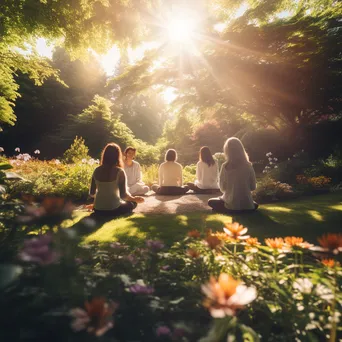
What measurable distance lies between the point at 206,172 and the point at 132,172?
2226mm

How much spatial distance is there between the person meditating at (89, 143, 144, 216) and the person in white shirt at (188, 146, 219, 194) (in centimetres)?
336

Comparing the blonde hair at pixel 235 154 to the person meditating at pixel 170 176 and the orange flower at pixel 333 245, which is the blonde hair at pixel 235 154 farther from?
the orange flower at pixel 333 245

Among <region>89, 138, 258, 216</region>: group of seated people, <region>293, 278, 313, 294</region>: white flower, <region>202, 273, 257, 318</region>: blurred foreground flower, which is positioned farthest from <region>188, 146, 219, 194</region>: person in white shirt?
<region>202, 273, 257, 318</region>: blurred foreground flower

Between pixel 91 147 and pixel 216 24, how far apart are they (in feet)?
38.6

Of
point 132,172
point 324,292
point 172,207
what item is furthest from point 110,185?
point 324,292

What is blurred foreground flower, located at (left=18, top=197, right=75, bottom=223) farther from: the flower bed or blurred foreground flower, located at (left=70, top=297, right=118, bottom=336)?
blurred foreground flower, located at (left=70, top=297, right=118, bottom=336)

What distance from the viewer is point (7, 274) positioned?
90cm

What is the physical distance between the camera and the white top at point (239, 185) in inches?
190

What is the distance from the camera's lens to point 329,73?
37.6ft

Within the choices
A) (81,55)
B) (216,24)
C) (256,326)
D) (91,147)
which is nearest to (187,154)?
(91,147)

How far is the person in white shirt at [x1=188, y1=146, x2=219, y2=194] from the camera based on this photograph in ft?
25.1

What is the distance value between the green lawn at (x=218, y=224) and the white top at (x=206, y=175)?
8.91 feet

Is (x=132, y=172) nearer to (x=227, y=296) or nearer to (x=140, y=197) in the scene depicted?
(x=140, y=197)

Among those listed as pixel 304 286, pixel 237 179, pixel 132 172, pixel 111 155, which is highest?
pixel 111 155
